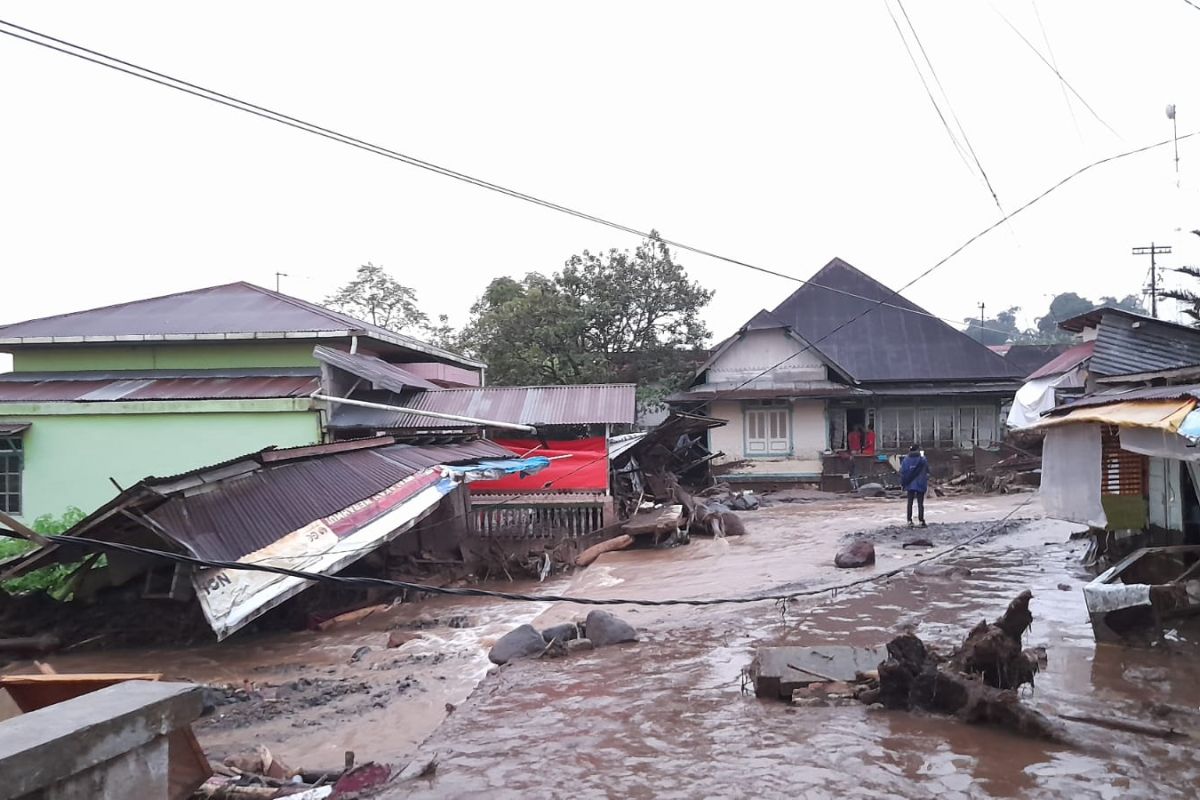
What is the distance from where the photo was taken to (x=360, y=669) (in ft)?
29.7

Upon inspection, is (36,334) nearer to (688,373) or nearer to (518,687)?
(518,687)

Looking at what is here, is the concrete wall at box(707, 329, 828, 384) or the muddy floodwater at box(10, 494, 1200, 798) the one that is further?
the concrete wall at box(707, 329, 828, 384)

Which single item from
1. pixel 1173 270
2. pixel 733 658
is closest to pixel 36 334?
pixel 733 658

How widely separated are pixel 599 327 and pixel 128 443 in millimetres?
16347

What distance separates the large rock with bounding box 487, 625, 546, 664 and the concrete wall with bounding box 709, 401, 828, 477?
63.5 ft

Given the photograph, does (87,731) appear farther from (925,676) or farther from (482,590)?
(482,590)

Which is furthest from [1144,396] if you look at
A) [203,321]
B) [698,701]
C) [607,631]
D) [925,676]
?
[203,321]

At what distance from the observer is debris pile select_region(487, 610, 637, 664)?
26.2ft

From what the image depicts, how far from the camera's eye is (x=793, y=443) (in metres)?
27.1

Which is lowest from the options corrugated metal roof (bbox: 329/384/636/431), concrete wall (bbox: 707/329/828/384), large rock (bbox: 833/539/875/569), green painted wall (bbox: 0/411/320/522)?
large rock (bbox: 833/539/875/569)

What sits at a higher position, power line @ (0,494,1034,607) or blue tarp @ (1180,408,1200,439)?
blue tarp @ (1180,408,1200,439)

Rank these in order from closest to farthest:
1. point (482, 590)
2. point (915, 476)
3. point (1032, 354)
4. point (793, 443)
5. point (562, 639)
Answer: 1. point (562, 639)
2. point (482, 590)
3. point (915, 476)
4. point (793, 443)
5. point (1032, 354)

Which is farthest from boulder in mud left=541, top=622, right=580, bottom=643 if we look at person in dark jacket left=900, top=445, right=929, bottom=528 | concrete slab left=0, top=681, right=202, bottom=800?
person in dark jacket left=900, top=445, right=929, bottom=528

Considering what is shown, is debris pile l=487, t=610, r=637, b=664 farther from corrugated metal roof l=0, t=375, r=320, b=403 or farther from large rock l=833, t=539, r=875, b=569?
corrugated metal roof l=0, t=375, r=320, b=403
